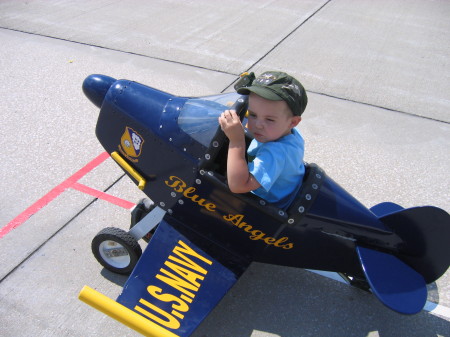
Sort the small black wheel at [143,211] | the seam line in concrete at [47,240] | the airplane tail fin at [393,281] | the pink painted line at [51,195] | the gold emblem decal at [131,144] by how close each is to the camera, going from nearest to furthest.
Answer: the airplane tail fin at [393,281]
the gold emblem decal at [131,144]
the seam line in concrete at [47,240]
the small black wheel at [143,211]
the pink painted line at [51,195]

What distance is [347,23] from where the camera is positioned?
8.08 metres

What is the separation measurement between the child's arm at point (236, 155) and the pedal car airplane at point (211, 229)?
0.45ft

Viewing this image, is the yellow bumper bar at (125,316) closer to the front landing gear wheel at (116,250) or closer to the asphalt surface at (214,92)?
the asphalt surface at (214,92)

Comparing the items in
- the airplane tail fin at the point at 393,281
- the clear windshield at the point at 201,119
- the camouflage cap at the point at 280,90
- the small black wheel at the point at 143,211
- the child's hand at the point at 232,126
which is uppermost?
the camouflage cap at the point at 280,90

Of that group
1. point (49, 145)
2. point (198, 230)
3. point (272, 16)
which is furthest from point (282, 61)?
point (198, 230)

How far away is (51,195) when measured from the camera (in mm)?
3607

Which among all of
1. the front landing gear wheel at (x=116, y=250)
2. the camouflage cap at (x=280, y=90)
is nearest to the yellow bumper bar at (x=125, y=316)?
the front landing gear wheel at (x=116, y=250)

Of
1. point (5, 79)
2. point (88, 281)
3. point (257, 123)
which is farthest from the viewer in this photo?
point (5, 79)

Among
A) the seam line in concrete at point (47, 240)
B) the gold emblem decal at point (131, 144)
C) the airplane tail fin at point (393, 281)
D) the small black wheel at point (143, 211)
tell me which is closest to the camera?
the airplane tail fin at point (393, 281)

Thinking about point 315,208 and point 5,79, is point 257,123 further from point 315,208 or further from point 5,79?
point 5,79

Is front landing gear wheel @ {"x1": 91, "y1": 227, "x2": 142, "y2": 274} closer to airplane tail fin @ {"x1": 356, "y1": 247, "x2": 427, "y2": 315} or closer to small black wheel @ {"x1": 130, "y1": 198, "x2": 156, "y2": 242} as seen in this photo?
small black wheel @ {"x1": 130, "y1": 198, "x2": 156, "y2": 242}

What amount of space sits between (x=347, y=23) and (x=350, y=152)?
4627 mm

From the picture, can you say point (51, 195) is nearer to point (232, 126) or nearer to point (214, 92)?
point (232, 126)

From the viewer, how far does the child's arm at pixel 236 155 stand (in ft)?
6.91
